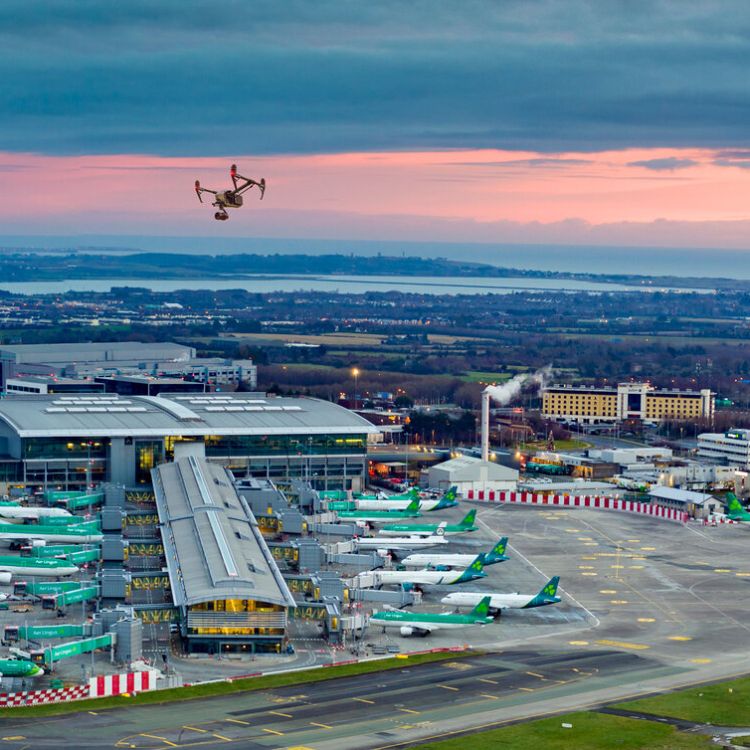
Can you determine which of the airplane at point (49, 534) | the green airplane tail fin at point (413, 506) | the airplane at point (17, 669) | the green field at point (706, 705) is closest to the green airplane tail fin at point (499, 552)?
the green airplane tail fin at point (413, 506)

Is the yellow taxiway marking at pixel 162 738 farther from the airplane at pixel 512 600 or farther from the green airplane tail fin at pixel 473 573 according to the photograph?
the green airplane tail fin at pixel 473 573

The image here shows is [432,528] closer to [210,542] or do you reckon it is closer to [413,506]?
[413,506]

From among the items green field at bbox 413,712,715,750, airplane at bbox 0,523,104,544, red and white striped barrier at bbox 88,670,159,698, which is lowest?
green field at bbox 413,712,715,750

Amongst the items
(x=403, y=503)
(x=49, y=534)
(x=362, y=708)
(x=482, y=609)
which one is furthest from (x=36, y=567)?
(x=403, y=503)

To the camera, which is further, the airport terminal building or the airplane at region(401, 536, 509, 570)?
the airport terminal building

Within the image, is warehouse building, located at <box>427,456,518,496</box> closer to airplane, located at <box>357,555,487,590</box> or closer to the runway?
airplane, located at <box>357,555,487,590</box>

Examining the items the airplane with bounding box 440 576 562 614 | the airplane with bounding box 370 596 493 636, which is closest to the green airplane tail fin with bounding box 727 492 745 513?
the airplane with bounding box 440 576 562 614
